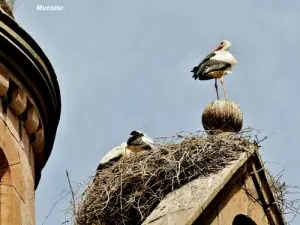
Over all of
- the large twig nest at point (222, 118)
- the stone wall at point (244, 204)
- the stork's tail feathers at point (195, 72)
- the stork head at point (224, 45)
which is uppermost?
the stork head at point (224, 45)

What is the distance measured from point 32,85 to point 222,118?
2168mm

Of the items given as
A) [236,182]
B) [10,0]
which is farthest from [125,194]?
[10,0]

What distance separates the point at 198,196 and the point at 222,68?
4185 mm

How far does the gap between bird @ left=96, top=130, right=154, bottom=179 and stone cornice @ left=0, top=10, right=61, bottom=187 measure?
1.22 m

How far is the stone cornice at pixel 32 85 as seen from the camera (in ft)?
38.1

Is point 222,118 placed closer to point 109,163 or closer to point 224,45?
point 109,163

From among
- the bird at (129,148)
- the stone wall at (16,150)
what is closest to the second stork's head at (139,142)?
the bird at (129,148)

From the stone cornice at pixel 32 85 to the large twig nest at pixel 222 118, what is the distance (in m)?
1.55

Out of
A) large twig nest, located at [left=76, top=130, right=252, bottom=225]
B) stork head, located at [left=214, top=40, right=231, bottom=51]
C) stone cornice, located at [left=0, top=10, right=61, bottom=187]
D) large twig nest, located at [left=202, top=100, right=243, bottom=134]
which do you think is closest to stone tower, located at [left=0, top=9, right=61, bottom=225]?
stone cornice, located at [left=0, top=10, right=61, bottom=187]

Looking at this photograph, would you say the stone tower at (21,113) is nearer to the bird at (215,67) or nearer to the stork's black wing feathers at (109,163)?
the stork's black wing feathers at (109,163)

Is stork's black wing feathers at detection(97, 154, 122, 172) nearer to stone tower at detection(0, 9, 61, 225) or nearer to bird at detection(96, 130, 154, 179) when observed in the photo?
bird at detection(96, 130, 154, 179)

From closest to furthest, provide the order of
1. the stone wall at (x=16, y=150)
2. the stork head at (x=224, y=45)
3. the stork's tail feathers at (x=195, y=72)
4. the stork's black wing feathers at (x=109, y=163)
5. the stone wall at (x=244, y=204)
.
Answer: the stone wall at (x=16, y=150) < the stone wall at (x=244, y=204) < the stork's black wing feathers at (x=109, y=163) < the stork's tail feathers at (x=195, y=72) < the stork head at (x=224, y=45)

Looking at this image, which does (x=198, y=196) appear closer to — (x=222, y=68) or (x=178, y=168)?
(x=178, y=168)

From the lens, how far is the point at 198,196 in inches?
455
